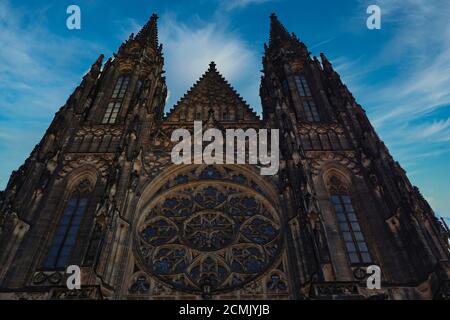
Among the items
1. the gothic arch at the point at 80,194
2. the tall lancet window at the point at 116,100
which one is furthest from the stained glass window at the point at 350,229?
the tall lancet window at the point at 116,100

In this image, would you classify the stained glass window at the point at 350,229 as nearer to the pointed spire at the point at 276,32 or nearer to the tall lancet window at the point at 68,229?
the tall lancet window at the point at 68,229

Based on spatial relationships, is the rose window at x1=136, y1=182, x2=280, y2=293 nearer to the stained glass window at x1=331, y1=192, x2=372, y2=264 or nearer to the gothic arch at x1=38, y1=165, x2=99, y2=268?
the gothic arch at x1=38, y1=165, x2=99, y2=268

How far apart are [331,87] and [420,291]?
1445 cm

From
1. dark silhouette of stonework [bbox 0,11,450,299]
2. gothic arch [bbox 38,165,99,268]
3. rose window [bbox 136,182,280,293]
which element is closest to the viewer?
dark silhouette of stonework [bbox 0,11,450,299]

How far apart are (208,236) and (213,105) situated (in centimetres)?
1014

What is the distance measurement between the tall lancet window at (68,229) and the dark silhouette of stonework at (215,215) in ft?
0.15

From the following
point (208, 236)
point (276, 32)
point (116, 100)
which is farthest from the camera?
point (276, 32)

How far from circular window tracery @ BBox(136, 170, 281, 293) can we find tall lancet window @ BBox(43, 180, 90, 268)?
264 centimetres

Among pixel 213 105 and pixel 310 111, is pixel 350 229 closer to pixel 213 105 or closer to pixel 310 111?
pixel 310 111

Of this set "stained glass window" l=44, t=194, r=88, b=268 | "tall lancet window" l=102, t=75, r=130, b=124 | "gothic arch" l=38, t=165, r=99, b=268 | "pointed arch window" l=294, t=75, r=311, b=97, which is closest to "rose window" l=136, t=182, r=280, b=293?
"gothic arch" l=38, t=165, r=99, b=268

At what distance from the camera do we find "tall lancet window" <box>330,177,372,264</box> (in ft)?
53.2

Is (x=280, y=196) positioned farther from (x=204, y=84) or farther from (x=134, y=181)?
(x=204, y=84)

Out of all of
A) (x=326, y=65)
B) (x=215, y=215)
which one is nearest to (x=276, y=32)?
(x=326, y=65)

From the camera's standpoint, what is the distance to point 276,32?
3562 centimetres
